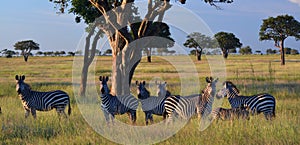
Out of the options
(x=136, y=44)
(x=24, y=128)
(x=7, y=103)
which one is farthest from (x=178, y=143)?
(x=7, y=103)

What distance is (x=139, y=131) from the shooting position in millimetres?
8844

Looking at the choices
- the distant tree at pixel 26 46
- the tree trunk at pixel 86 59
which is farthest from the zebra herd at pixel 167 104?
the distant tree at pixel 26 46

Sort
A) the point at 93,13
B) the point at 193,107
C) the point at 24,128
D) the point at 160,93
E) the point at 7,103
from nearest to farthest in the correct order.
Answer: the point at 24,128 → the point at 193,107 → the point at 160,93 → the point at 7,103 → the point at 93,13

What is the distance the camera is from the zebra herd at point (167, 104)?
32.8ft

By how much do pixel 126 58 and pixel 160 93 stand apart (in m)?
3.04

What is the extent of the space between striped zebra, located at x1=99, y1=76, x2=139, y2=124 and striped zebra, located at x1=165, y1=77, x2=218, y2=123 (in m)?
0.92

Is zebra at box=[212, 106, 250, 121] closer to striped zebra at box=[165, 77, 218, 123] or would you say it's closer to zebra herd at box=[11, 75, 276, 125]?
zebra herd at box=[11, 75, 276, 125]

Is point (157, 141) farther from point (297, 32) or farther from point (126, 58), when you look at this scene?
point (297, 32)

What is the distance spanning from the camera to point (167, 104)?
34.0 ft

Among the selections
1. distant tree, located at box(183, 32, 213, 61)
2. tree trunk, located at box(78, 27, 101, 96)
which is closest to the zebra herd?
distant tree, located at box(183, 32, 213, 61)

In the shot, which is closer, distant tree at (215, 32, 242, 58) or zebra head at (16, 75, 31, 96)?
zebra head at (16, 75, 31, 96)

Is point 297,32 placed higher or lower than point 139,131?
higher

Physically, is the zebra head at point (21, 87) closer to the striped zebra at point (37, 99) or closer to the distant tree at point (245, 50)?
the striped zebra at point (37, 99)

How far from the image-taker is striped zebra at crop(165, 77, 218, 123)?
32.7ft
